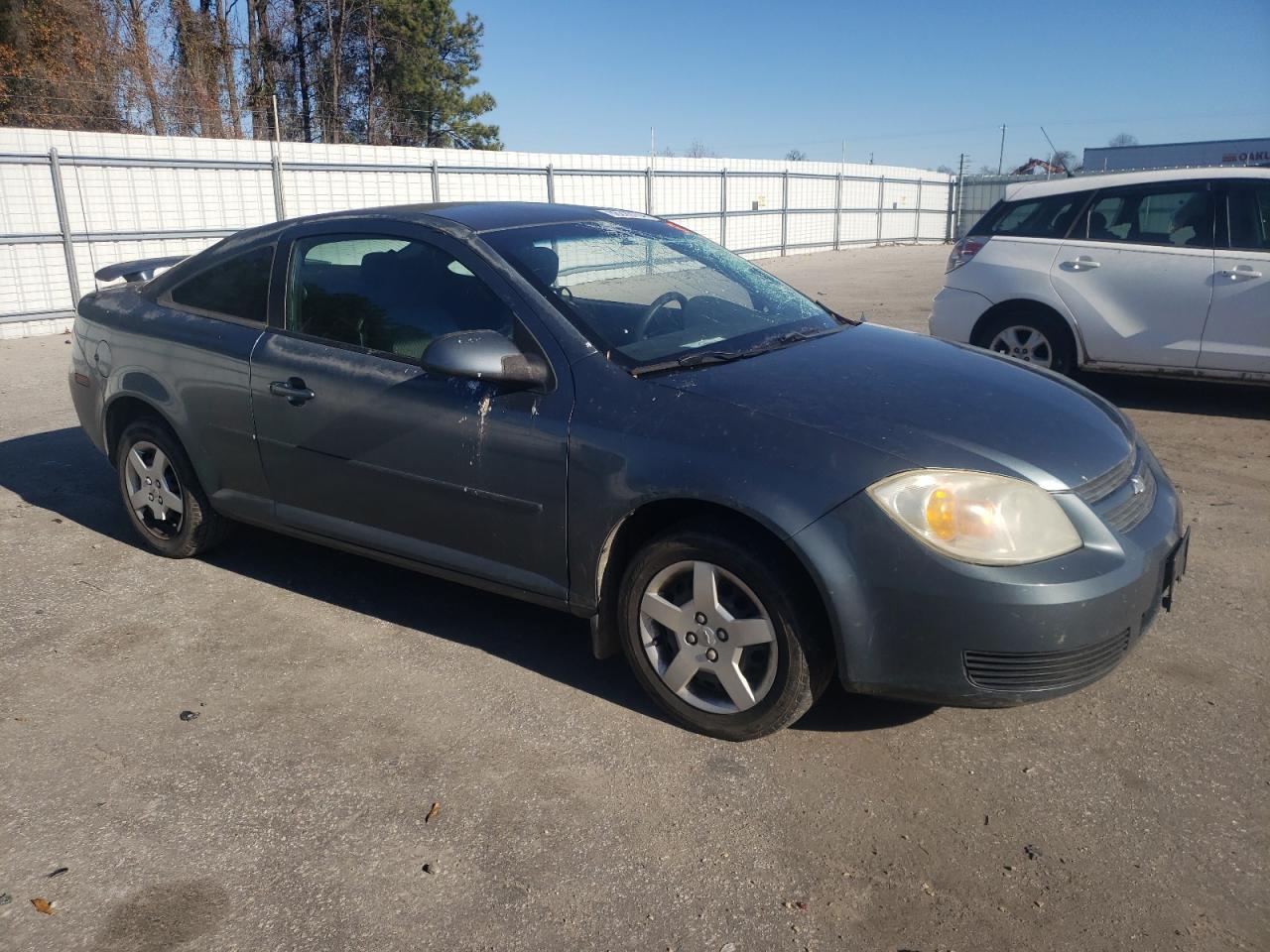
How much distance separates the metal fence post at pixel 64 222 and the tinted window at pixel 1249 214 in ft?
Answer: 39.0

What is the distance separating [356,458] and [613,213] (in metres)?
1.60

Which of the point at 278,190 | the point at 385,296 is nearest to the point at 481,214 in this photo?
the point at 385,296

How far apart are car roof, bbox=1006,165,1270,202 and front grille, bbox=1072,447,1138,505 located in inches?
188

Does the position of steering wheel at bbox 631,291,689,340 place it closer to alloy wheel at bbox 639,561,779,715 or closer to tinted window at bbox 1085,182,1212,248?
alloy wheel at bbox 639,561,779,715

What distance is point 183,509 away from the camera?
4.71 m

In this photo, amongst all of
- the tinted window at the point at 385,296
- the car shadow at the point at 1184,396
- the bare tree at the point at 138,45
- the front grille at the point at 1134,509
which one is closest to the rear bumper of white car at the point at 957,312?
the car shadow at the point at 1184,396

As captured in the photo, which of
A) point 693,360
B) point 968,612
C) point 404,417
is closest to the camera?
point 968,612

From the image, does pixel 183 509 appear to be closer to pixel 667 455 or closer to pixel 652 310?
pixel 652 310

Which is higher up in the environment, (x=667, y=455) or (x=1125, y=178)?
(x=1125, y=178)

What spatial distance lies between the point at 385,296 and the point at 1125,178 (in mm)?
5787

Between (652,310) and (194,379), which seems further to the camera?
(194,379)

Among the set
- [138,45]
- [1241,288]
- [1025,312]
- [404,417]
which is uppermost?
[138,45]

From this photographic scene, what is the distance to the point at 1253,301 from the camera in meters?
6.73

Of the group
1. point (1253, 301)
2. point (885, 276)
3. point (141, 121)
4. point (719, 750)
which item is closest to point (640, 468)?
point (719, 750)
